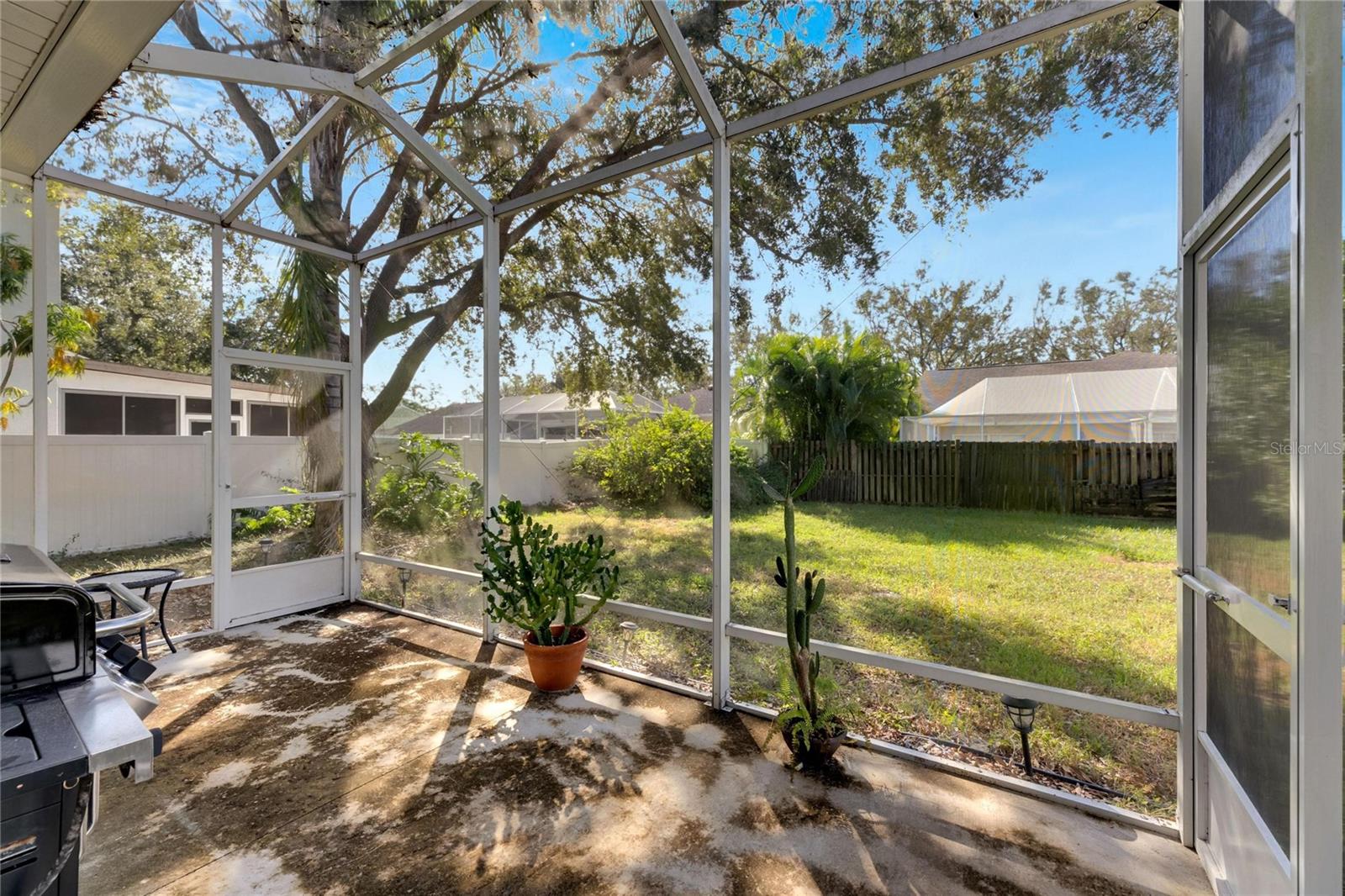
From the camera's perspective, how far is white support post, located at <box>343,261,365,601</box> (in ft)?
15.0

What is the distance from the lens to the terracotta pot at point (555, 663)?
2932mm

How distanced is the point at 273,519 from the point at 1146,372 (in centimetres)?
536

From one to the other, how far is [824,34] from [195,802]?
3.92 m

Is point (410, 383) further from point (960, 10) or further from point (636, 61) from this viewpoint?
point (960, 10)

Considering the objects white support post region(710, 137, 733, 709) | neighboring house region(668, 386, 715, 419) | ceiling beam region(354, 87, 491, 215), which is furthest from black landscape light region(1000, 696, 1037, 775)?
ceiling beam region(354, 87, 491, 215)

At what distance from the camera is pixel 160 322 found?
3689 millimetres

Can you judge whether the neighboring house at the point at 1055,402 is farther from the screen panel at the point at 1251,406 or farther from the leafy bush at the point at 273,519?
the leafy bush at the point at 273,519

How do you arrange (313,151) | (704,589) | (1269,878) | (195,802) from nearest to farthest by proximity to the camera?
(1269,878)
(195,802)
(704,589)
(313,151)

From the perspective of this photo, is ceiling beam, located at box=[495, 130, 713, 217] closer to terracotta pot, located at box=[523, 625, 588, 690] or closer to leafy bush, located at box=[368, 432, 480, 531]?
leafy bush, located at box=[368, 432, 480, 531]

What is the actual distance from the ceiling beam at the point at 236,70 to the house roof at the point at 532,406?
1.89m

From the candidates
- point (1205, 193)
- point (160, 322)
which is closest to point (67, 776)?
point (1205, 193)

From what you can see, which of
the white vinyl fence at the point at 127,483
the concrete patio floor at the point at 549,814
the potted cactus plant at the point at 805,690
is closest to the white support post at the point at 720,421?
the concrete patio floor at the point at 549,814

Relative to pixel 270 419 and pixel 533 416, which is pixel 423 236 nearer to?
pixel 533 416

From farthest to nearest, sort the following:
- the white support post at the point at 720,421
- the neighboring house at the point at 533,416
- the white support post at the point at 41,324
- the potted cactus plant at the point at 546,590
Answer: the neighboring house at the point at 533,416 → the white support post at the point at 41,324 → the potted cactus plant at the point at 546,590 → the white support post at the point at 720,421
